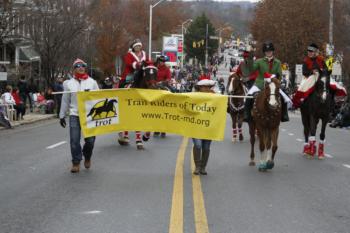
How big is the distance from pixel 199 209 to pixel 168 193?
1.30 metres

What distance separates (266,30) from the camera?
2584 inches

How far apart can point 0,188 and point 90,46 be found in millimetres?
42602

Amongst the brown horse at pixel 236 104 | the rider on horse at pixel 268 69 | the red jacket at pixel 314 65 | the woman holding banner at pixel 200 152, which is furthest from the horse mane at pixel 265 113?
the brown horse at pixel 236 104

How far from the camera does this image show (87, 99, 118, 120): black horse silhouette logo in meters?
12.9

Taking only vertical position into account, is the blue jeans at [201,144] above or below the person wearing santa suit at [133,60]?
below

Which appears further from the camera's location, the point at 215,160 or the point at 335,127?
the point at 335,127

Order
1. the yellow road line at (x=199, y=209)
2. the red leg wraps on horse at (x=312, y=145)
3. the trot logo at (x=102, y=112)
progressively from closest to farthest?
the yellow road line at (x=199, y=209)
the trot logo at (x=102, y=112)
the red leg wraps on horse at (x=312, y=145)

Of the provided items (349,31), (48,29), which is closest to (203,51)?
(349,31)

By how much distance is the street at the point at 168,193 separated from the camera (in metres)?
8.27

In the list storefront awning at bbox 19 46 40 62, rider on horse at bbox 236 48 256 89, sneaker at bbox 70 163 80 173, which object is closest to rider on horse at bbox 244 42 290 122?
sneaker at bbox 70 163 80 173

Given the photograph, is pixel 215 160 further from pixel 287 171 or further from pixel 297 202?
pixel 297 202

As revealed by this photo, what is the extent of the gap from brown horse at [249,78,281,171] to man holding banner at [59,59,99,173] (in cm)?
328

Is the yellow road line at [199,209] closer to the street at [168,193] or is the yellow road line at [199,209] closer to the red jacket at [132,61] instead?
the street at [168,193]

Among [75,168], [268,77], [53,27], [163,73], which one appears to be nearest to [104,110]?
[75,168]
